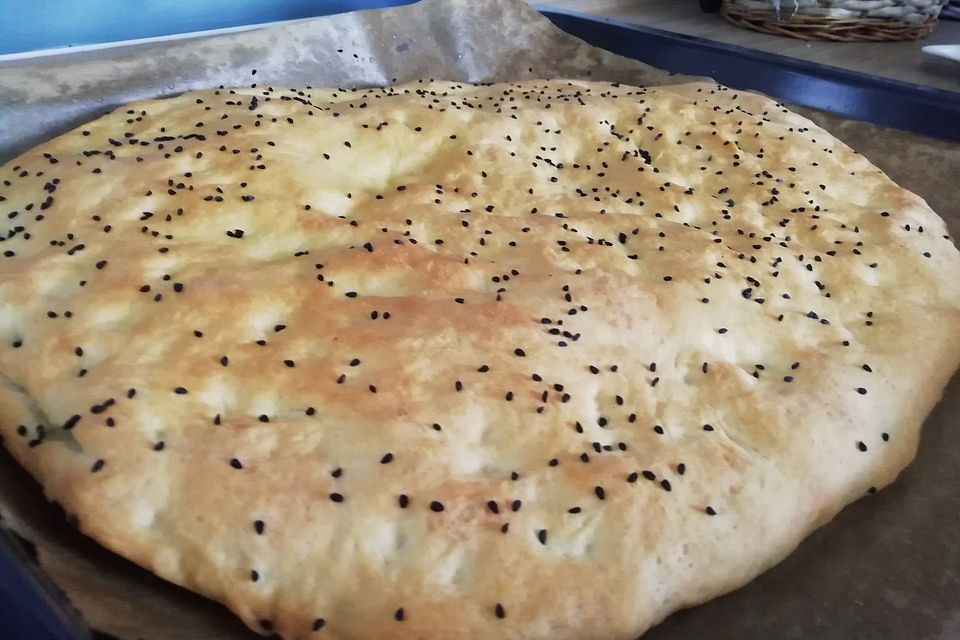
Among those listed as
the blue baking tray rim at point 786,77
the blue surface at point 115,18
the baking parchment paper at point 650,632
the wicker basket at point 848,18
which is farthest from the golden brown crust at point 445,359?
the wicker basket at point 848,18

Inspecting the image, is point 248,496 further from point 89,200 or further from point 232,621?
point 89,200

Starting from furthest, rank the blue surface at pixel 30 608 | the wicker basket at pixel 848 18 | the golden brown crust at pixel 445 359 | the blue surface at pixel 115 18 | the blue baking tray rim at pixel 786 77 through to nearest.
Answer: the wicker basket at pixel 848 18 → the blue baking tray rim at pixel 786 77 → the blue surface at pixel 115 18 → the golden brown crust at pixel 445 359 → the blue surface at pixel 30 608

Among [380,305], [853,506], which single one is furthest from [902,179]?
[380,305]

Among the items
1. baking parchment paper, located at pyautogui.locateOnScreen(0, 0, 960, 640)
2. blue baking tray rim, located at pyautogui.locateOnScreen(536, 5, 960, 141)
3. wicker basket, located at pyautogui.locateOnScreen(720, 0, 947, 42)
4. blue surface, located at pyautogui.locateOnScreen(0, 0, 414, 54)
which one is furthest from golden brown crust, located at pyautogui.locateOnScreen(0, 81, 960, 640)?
wicker basket, located at pyautogui.locateOnScreen(720, 0, 947, 42)

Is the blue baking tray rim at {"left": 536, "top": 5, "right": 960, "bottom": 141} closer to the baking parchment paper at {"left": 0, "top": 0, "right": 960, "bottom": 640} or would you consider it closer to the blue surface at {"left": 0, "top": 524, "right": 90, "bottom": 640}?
the baking parchment paper at {"left": 0, "top": 0, "right": 960, "bottom": 640}

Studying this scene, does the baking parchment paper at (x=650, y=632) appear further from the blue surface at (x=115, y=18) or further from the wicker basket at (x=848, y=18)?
the wicker basket at (x=848, y=18)
